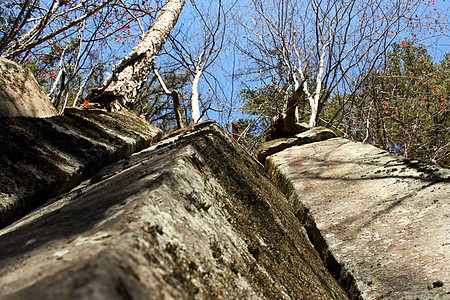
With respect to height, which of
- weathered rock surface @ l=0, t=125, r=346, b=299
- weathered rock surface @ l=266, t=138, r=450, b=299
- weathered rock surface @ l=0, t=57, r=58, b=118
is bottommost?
weathered rock surface @ l=266, t=138, r=450, b=299

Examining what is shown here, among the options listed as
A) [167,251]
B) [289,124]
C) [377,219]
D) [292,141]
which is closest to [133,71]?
[289,124]

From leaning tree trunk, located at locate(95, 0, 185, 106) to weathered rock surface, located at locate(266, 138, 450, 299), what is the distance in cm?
198

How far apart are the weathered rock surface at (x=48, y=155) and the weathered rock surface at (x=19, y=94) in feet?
1.56

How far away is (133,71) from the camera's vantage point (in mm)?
3598

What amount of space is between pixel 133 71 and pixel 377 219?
10.1ft

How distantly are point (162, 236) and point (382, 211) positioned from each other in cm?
141

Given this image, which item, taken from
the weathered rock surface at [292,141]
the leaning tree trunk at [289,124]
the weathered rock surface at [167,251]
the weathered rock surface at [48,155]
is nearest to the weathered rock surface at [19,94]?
the weathered rock surface at [48,155]

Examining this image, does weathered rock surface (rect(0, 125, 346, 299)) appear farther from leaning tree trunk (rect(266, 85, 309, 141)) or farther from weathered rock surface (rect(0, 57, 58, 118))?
leaning tree trunk (rect(266, 85, 309, 141))

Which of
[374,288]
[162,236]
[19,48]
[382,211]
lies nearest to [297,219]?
[382,211]

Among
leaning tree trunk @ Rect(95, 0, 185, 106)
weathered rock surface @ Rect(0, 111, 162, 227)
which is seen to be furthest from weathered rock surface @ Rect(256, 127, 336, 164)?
leaning tree trunk @ Rect(95, 0, 185, 106)

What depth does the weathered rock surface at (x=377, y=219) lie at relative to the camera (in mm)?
1186

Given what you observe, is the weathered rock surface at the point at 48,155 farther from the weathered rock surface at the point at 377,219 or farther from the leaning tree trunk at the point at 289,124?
the leaning tree trunk at the point at 289,124

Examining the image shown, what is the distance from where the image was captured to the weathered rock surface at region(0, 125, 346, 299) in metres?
0.43

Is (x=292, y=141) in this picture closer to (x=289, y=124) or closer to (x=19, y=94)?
(x=289, y=124)
